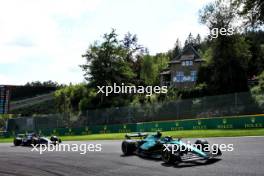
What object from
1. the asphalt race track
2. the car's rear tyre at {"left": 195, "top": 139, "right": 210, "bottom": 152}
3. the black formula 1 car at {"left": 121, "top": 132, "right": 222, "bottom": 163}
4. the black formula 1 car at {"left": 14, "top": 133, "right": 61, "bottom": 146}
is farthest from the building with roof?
the car's rear tyre at {"left": 195, "top": 139, "right": 210, "bottom": 152}

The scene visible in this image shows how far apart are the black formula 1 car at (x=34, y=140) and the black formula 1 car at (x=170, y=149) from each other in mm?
8430

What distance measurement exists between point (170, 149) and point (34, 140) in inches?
515

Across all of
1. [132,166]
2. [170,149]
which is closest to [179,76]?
[170,149]

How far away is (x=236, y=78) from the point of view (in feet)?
191

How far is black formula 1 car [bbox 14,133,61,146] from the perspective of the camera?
23.8m

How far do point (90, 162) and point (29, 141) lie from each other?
11615 mm

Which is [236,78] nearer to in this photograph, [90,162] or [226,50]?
[226,50]

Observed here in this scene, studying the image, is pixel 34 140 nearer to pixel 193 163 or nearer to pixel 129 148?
pixel 129 148

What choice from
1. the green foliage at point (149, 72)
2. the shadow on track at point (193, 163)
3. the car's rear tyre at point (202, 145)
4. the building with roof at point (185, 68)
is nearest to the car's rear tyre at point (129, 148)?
the car's rear tyre at point (202, 145)

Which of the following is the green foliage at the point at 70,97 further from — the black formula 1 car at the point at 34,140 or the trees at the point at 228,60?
the black formula 1 car at the point at 34,140

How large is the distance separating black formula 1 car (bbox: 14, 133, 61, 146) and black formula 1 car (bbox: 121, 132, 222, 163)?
8430 mm

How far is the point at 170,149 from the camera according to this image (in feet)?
42.7

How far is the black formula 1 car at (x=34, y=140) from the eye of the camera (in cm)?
2378

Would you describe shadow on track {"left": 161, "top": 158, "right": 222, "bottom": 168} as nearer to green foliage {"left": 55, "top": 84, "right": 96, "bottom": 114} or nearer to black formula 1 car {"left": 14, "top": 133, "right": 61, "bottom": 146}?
black formula 1 car {"left": 14, "top": 133, "right": 61, "bottom": 146}
